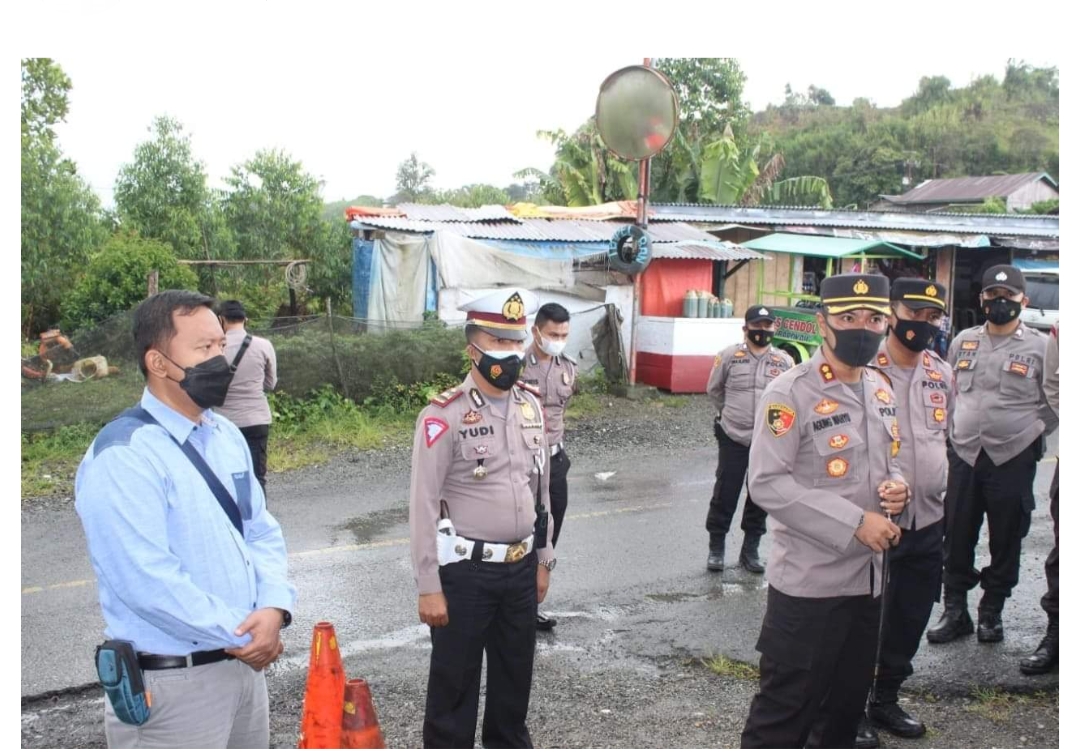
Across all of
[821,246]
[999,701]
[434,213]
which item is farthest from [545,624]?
[434,213]

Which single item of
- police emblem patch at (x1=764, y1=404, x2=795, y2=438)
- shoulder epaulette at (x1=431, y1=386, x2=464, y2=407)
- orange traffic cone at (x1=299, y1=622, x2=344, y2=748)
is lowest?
orange traffic cone at (x1=299, y1=622, x2=344, y2=748)

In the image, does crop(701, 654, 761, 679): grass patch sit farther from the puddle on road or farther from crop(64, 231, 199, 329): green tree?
crop(64, 231, 199, 329): green tree

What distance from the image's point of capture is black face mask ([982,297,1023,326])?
5512mm

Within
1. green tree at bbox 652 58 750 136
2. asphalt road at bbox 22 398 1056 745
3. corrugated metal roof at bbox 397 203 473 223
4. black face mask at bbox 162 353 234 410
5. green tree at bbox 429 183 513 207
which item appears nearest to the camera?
black face mask at bbox 162 353 234 410

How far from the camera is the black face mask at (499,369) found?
387 cm

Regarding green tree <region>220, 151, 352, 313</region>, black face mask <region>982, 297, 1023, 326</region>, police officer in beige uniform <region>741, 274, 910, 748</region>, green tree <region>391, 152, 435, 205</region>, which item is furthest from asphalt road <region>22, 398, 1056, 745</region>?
green tree <region>391, 152, 435, 205</region>

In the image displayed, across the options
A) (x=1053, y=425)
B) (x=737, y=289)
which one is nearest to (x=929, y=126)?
(x=737, y=289)

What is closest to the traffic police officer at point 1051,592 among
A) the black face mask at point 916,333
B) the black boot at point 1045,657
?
the black boot at point 1045,657

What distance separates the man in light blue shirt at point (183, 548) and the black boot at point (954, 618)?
409 centimetres

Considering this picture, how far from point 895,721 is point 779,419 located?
175 cm

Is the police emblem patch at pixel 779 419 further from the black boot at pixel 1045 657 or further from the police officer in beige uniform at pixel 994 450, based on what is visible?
the black boot at pixel 1045 657

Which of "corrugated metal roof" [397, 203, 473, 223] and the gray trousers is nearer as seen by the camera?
the gray trousers

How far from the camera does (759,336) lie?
6.77 metres

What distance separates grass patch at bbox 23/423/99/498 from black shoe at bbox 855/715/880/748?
23.7 feet
